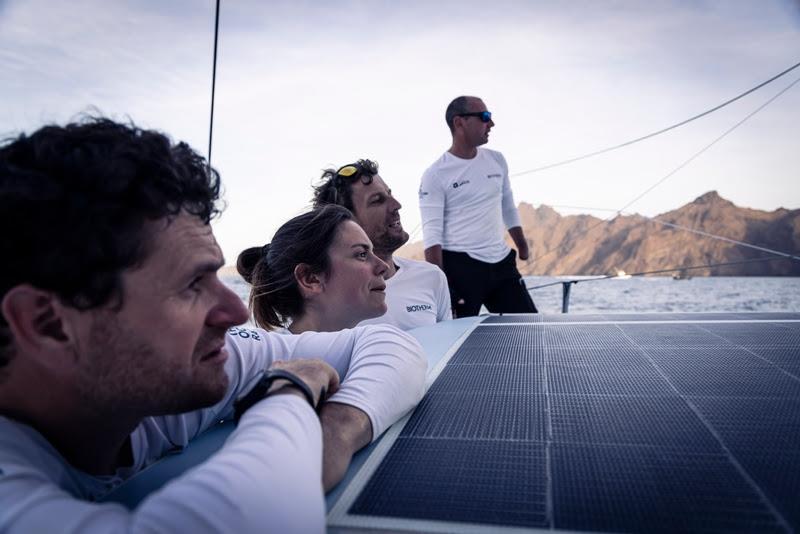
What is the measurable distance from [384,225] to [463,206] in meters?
1.01

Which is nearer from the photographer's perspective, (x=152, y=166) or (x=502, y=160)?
(x=152, y=166)

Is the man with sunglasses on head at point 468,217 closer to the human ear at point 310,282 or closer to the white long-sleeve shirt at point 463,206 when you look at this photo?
the white long-sleeve shirt at point 463,206

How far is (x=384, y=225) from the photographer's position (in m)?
3.22

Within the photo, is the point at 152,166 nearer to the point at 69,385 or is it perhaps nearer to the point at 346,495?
the point at 69,385

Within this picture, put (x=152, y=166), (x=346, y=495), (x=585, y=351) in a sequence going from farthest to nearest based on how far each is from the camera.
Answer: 1. (x=585, y=351)
2. (x=152, y=166)
3. (x=346, y=495)

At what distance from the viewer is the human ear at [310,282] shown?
2.46 meters

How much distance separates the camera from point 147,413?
98 centimetres

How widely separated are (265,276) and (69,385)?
65.2 inches

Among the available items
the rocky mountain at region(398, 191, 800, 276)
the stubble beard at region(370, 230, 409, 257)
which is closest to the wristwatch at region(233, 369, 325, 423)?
the stubble beard at region(370, 230, 409, 257)

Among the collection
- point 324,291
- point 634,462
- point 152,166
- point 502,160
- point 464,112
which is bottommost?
point 634,462

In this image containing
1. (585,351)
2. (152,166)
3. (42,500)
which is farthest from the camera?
(585,351)

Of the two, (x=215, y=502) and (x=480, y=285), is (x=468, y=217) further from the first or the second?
(x=215, y=502)

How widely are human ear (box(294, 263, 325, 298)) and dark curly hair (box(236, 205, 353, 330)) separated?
0.02 meters

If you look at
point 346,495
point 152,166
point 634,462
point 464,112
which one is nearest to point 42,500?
point 346,495
